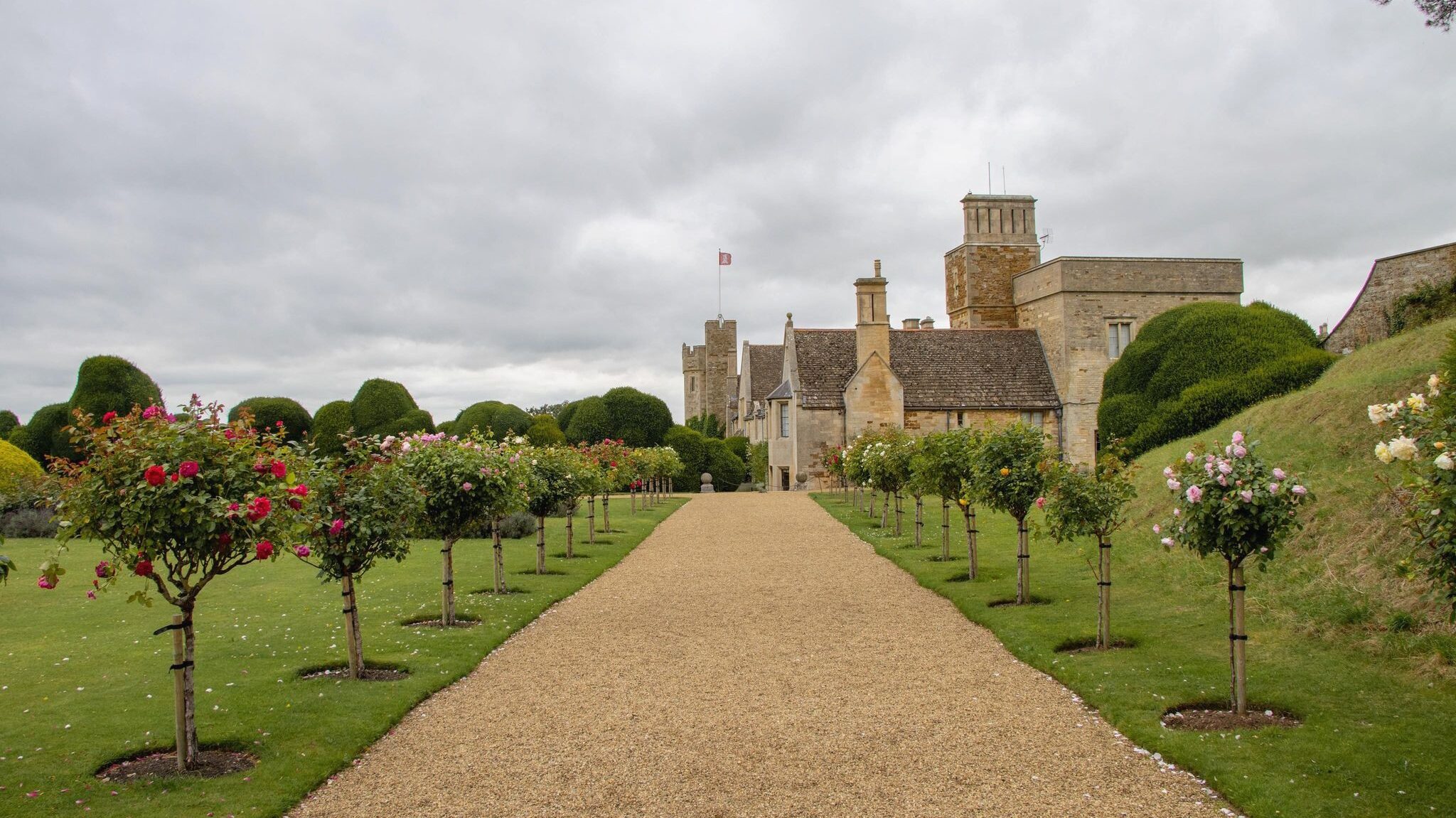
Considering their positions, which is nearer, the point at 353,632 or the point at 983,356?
the point at 353,632

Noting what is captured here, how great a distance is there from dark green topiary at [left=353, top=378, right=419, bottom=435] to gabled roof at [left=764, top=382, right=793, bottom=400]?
49.0ft

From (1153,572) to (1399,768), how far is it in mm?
7607

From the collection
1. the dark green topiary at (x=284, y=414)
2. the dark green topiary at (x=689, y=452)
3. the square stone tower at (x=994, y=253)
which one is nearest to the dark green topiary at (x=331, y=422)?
the dark green topiary at (x=284, y=414)

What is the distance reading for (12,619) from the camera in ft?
39.9

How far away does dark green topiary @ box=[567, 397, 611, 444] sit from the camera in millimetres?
45906

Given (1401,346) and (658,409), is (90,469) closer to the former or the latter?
(1401,346)

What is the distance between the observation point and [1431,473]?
5.02m

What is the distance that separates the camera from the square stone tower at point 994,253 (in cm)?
4181

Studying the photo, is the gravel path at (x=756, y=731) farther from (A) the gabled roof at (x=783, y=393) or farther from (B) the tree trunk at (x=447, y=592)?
(A) the gabled roof at (x=783, y=393)

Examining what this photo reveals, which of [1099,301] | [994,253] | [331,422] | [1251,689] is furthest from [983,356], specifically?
[1251,689]

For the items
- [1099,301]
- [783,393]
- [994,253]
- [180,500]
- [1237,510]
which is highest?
[994,253]

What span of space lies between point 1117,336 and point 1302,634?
2842 cm

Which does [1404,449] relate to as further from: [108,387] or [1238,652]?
[108,387]

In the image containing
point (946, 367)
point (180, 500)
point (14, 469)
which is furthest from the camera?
point (946, 367)
